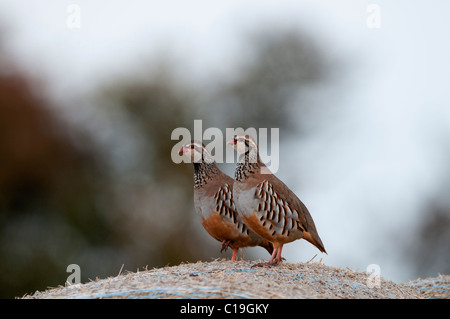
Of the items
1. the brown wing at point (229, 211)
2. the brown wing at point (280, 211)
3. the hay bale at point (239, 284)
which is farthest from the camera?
the brown wing at point (229, 211)

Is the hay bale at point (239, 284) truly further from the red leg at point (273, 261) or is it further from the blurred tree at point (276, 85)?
the blurred tree at point (276, 85)

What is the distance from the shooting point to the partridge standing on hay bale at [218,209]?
8.40 metres

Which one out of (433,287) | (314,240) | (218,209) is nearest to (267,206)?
(314,240)

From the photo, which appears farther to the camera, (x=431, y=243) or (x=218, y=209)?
(x=431, y=243)

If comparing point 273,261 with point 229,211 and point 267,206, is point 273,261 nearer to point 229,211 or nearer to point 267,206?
point 267,206

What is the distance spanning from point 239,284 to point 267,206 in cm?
177

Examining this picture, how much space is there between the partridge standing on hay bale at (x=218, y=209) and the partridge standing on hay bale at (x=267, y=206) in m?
0.58

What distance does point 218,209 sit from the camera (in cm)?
840

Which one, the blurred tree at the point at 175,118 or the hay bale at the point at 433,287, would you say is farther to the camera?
the blurred tree at the point at 175,118

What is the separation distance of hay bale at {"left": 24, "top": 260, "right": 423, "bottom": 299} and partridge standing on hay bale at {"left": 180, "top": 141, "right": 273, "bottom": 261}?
515 millimetres

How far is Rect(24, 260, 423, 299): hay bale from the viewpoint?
5.75m

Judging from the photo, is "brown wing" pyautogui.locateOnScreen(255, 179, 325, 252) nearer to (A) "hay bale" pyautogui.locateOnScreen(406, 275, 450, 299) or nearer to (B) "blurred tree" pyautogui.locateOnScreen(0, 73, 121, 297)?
(A) "hay bale" pyautogui.locateOnScreen(406, 275, 450, 299)

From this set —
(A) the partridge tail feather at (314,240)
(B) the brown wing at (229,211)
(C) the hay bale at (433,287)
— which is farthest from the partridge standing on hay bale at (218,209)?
(C) the hay bale at (433,287)
